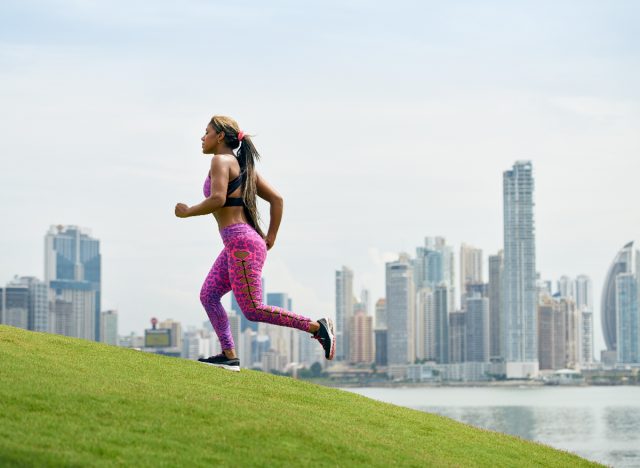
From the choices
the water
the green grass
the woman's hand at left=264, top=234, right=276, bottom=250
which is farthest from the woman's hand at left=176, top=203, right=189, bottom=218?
the water

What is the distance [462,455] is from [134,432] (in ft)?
11.3

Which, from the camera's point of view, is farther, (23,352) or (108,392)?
(23,352)

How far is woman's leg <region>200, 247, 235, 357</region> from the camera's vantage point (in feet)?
42.2

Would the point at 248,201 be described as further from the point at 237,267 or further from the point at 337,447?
the point at 337,447

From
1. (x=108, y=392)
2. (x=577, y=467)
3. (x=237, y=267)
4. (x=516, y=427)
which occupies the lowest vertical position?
(x=516, y=427)

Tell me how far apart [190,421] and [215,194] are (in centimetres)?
318

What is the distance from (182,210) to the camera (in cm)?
1229

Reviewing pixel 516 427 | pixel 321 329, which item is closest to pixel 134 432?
pixel 321 329

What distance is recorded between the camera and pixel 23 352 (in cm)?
1177

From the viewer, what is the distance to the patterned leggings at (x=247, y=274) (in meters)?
12.5

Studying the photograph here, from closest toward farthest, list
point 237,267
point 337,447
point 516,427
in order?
1. point 337,447
2. point 237,267
3. point 516,427

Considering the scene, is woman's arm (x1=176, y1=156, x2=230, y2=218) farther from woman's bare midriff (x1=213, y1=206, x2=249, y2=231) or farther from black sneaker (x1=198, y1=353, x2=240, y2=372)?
black sneaker (x1=198, y1=353, x2=240, y2=372)

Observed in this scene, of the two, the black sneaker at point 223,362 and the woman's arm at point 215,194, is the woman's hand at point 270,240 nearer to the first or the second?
the woman's arm at point 215,194

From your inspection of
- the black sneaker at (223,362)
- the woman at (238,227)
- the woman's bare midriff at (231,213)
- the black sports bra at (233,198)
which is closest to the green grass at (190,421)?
the black sneaker at (223,362)
